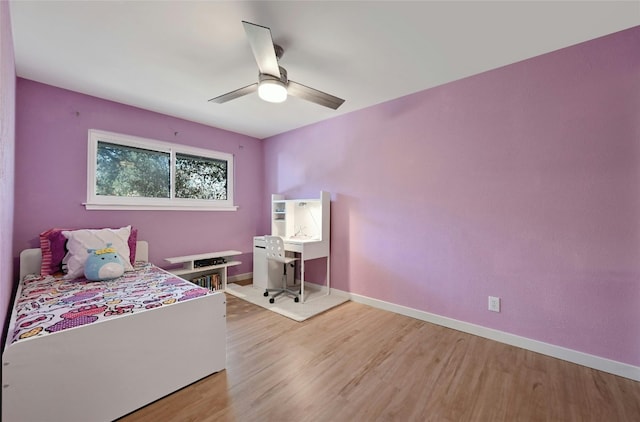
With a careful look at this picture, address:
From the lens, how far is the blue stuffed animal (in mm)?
2286

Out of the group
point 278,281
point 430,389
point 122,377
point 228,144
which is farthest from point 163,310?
point 228,144

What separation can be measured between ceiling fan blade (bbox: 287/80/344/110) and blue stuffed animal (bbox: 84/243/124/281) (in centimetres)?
222

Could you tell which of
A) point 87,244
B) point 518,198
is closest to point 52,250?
point 87,244

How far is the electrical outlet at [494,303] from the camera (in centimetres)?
234

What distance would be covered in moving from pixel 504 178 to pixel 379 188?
4.12 feet

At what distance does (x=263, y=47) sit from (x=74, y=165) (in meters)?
2.66

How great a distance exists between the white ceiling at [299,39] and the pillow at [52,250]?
1552 millimetres

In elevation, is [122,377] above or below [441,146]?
below

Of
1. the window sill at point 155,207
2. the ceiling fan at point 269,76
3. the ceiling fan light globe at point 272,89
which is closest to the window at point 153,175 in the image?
the window sill at point 155,207

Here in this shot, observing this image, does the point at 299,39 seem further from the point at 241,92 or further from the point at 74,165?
the point at 74,165

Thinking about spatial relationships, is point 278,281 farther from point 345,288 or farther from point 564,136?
point 564,136

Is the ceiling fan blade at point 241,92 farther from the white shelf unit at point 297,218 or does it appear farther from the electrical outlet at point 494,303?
the electrical outlet at point 494,303

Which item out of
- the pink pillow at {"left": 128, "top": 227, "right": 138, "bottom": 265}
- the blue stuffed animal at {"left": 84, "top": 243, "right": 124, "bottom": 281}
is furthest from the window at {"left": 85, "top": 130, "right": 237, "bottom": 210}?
the blue stuffed animal at {"left": 84, "top": 243, "right": 124, "bottom": 281}

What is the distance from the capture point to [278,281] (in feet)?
12.5
